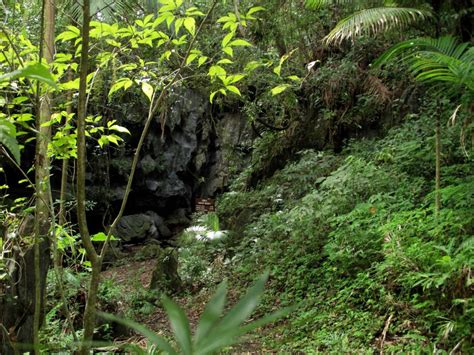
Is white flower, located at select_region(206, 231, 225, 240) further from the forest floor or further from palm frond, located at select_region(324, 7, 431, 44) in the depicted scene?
palm frond, located at select_region(324, 7, 431, 44)

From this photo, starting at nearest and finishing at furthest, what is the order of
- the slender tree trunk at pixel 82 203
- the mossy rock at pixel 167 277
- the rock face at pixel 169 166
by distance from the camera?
the slender tree trunk at pixel 82 203, the mossy rock at pixel 167 277, the rock face at pixel 169 166

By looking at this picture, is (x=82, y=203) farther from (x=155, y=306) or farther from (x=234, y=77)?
(x=155, y=306)

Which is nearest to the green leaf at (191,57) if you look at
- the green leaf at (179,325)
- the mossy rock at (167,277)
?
the green leaf at (179,325)

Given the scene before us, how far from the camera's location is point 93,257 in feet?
5.23

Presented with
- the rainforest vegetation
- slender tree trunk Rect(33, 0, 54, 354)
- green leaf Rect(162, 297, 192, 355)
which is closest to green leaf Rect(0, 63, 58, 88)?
the rainforest vegetation

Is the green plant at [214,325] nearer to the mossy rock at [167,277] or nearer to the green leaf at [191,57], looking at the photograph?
the green leaf at [191,57]

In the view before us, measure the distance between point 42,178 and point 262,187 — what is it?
775 centimetres

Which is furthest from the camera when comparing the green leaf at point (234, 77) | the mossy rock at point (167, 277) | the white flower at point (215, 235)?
the white flower at point (215, 235)

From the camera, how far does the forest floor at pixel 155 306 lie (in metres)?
4.25

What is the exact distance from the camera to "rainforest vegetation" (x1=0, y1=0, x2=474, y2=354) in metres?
1.95

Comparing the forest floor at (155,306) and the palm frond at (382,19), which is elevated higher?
the palm frond at (382,19)

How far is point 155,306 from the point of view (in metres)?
6.58

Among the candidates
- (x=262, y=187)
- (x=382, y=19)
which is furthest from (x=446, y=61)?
(x=262, y=187)

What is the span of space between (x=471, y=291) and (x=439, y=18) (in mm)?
3296
